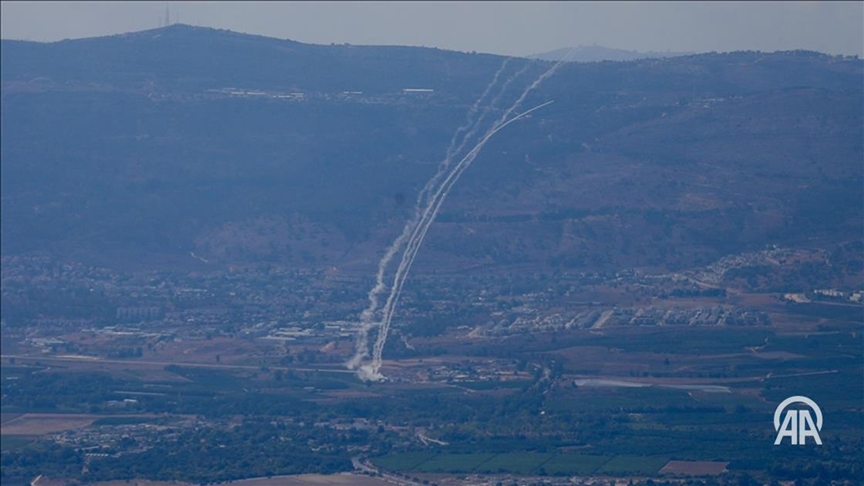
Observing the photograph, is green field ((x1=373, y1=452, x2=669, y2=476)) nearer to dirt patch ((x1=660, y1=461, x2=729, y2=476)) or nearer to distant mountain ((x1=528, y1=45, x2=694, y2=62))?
dirt patch ((x1=660, y1=461, x2=729, y2=476))

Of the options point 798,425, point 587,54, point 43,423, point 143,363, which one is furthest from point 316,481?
point 587,54

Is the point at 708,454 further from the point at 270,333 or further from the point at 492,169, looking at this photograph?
the point at 492,169

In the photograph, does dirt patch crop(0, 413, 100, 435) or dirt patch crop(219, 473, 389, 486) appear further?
dirt patch crop(219, 473, 389, 486)

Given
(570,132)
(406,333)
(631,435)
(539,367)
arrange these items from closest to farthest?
(631,435) → (539,367) → (406,333) → (570,132)

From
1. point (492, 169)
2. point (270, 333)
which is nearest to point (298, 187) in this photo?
point (492, 169)

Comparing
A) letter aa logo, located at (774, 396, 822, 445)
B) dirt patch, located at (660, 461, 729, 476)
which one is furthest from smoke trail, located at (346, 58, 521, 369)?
letter aa logo, located at (774, 396, 822, 445)

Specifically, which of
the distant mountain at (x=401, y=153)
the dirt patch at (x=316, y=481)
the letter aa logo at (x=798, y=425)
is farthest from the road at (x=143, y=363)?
the letter aa logo at (x=798, y=425)

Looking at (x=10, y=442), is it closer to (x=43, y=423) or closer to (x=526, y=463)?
(x=43, y=423)
